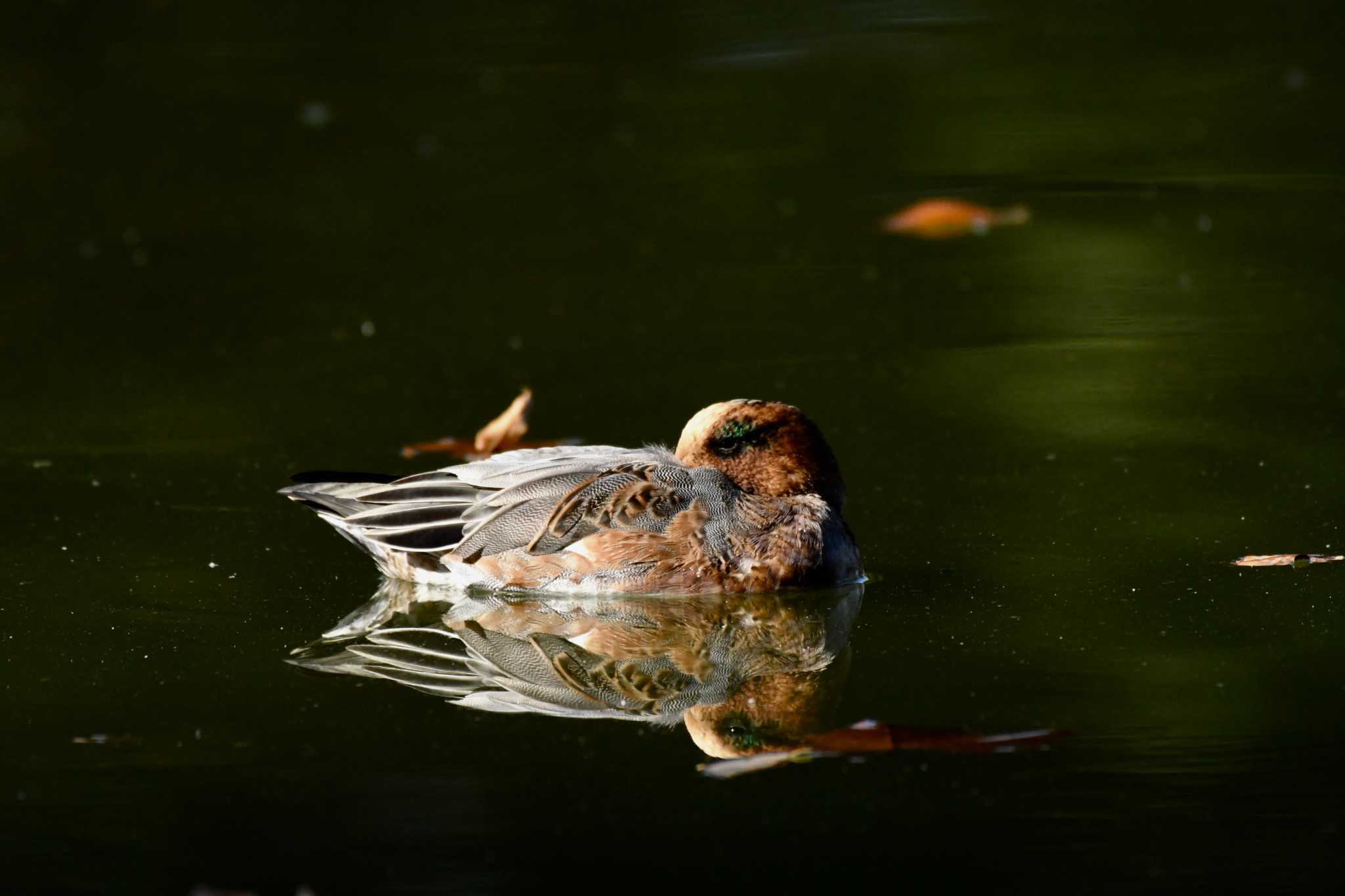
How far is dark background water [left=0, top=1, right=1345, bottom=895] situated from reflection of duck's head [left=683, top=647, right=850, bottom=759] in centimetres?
9

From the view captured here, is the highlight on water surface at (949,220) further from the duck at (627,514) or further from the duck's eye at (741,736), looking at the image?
the duck's eye at (741,736)

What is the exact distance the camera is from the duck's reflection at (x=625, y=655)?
214 inches

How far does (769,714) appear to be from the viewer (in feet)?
17.6

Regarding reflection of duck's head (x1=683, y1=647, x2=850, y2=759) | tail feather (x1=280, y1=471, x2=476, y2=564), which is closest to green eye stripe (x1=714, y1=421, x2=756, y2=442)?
tail feather (x1=280, y1=471, x2=476, y2=564)

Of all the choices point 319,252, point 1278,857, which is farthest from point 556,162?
point 1278,857

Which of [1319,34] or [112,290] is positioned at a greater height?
[1319,34]

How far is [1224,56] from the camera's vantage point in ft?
48.5

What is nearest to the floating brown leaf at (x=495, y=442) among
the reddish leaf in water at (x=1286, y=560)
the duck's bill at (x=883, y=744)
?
the reddish leaf in water at (x=1286, y=560)

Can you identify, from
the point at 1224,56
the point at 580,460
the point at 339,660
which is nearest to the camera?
the point at 339,660

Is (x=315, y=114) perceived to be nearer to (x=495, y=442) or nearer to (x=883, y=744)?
(x=495, y=442)

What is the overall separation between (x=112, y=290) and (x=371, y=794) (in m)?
6.31

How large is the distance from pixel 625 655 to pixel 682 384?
269 cm

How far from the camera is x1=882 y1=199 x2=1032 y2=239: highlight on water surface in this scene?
438 inches

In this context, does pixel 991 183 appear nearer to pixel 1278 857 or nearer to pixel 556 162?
pixel 556 162
